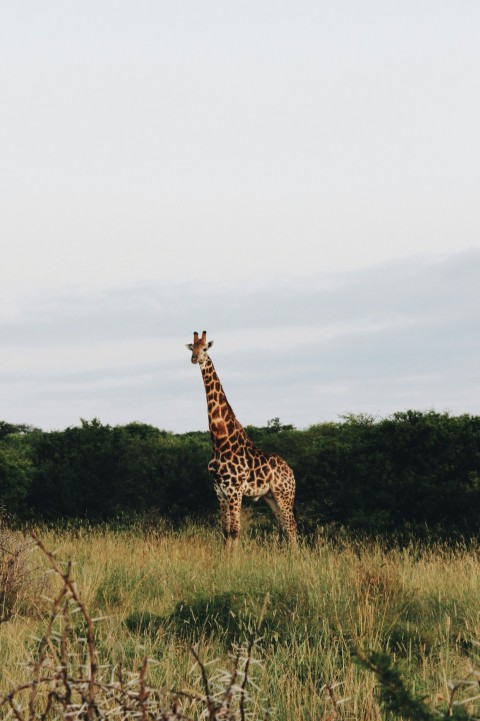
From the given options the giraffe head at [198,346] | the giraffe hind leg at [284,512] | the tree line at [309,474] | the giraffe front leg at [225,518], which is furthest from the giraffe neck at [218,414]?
the tree line at [309,474]

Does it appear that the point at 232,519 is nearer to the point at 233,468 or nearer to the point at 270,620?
the point at 233,468

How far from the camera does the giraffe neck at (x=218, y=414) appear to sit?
45.1 feet

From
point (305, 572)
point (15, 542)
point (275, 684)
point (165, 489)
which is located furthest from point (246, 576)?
point (165, 489)

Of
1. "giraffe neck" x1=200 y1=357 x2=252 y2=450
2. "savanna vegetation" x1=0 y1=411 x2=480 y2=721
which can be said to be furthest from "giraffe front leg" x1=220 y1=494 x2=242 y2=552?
"giraffe neck" x1=200 y1=357 x2=252 y2=450

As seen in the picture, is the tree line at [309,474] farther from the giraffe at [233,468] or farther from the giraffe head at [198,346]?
the giraffe head at [198,346]

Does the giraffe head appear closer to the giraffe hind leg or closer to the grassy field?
the giraffe hind leg

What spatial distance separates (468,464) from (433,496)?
761 mm

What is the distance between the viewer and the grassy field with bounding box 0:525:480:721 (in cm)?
572

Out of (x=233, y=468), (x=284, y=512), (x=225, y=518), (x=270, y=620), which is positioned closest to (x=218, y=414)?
(x=233, y=468)

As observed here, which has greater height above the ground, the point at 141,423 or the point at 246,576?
the point at 141,423

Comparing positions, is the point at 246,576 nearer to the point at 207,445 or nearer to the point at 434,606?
the point at 434,606

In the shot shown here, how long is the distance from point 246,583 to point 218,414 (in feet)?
16.1

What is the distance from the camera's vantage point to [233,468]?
13.4 m

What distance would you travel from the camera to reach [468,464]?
14.3 m
